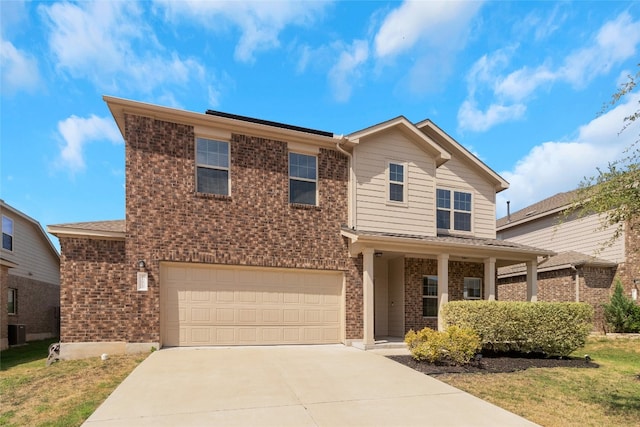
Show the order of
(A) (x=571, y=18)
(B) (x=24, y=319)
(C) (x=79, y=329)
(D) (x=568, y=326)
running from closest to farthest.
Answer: (A) (x=571, y=18), (C) (x=79, y=329), (D) (x=568, y=326), (B) (x=24, y=319)

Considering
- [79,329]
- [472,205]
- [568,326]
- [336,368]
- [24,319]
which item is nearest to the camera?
[336,368]

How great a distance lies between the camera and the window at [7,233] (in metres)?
15.9

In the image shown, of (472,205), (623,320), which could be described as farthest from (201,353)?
(623,320)

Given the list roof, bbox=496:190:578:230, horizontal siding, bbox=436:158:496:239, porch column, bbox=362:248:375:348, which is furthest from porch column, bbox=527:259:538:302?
roof, bbox=496:190:578:230

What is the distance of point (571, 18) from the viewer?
9.31m

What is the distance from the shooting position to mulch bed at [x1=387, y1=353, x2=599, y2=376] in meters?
8.81

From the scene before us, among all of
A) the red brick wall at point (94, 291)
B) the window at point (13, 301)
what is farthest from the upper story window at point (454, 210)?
the window at point (13, 301)

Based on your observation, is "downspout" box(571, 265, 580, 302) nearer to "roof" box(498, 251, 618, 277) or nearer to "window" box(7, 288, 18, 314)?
"roof" box(498, 251, 618, 277)

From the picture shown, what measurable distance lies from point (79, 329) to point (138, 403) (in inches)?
213

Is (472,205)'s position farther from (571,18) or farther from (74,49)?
(74,49)

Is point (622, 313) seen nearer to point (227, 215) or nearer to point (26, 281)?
point (227, 215)

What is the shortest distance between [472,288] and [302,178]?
7785 mm

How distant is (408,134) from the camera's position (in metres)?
13.3

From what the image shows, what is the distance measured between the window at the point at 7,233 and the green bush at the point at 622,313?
2544 centimetres
